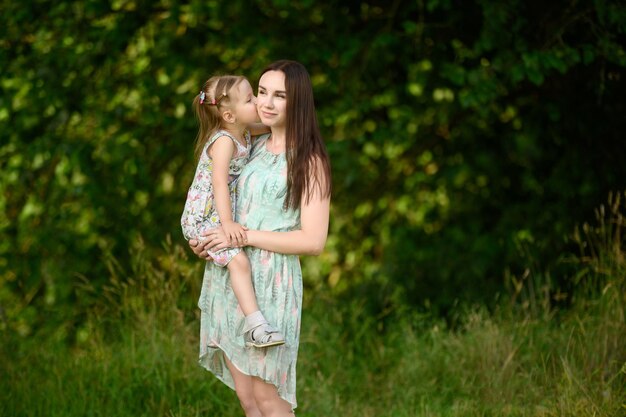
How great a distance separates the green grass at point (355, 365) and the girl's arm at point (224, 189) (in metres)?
1.22

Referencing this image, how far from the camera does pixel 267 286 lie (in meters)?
2.81

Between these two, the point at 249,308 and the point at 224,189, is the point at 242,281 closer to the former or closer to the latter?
the point at 249,308

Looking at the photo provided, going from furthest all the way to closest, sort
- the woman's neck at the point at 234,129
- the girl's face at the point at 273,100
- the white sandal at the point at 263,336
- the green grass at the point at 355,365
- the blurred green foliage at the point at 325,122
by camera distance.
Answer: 1. the blurred green foliage at the point at 325,122
2. the green grass at the point at 355,365
3. the woman's neck at the point at 234,129
4. the girl's face at the point at 273,100
5. the white sandal at the point at 263,336

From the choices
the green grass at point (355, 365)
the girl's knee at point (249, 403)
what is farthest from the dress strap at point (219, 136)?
the green grass at point (355, 365)

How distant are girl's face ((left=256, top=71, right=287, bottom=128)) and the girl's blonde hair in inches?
4.6

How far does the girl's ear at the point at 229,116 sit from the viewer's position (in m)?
2.85

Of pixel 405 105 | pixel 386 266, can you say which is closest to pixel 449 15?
pixel 405 105

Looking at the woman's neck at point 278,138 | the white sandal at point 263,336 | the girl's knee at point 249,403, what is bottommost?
the girl's knee at point 249,403

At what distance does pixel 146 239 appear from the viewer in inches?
218

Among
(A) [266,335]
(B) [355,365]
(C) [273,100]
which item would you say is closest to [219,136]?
(C) [273,100]

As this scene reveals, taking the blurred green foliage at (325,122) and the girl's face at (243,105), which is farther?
the blurred green foliage at (325,122)

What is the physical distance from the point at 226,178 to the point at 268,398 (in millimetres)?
736

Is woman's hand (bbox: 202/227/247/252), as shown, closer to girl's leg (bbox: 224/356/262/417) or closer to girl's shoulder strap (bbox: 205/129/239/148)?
girl's shoulder strap (bbox: 205/129/239/148)

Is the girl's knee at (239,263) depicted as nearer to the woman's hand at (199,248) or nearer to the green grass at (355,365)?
the woman's hand at (199,248)
